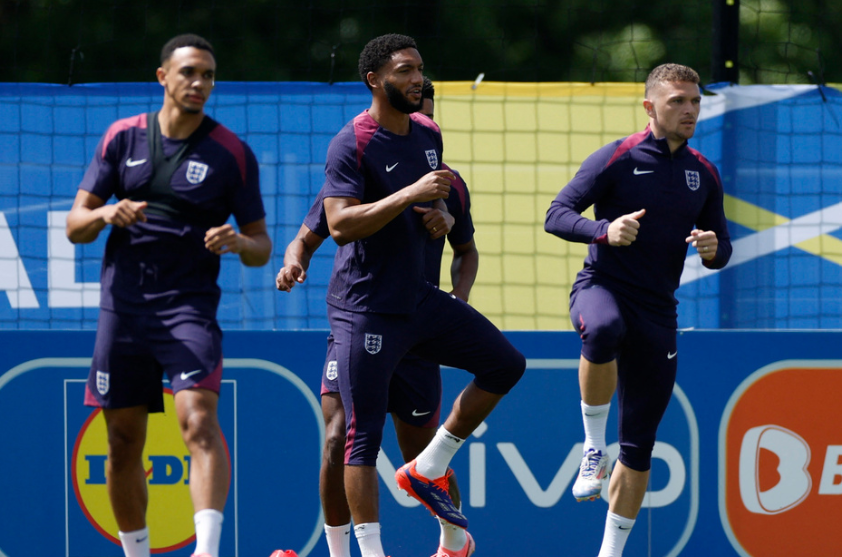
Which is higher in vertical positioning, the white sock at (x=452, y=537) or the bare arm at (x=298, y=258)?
the bare arm at (x=298, y=258)

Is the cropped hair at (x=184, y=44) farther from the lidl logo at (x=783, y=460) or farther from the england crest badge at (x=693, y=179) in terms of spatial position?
the lidl logo at (x=783, y=460)

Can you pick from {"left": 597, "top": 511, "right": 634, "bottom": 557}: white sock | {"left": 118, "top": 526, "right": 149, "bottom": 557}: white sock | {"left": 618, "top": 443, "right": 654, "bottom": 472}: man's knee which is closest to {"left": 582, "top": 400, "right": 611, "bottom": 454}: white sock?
{"left": 618, "top": 443, "right": 654, "bottom": 472}: man's knee

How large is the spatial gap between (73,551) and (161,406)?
1901 millimetres

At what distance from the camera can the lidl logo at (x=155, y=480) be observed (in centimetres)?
588

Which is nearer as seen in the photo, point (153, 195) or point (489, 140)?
point (153, 195)

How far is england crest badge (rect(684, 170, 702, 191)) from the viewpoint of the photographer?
16.8ft

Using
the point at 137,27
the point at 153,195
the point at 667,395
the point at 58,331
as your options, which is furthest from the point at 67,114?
the point at 137,27

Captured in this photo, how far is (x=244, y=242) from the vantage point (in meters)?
4.17

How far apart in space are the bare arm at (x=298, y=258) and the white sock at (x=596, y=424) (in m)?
1.49

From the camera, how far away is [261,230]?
14.3 ft

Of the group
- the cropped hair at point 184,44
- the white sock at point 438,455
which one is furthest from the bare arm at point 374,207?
the white sock at point 438,455

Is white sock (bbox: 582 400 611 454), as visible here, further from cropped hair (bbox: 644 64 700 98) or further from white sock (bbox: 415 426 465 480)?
cropped hair (bbox: 644 64 700 98)

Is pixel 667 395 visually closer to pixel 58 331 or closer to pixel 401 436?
pixel 401 436

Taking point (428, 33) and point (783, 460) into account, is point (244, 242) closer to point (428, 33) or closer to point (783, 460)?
point (783, 460)
